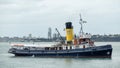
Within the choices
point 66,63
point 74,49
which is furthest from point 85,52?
point 66,63

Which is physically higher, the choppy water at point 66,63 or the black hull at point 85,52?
the black hull at point 85,52

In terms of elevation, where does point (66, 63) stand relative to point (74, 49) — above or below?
below

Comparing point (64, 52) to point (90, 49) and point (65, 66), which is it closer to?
point (90, 49)

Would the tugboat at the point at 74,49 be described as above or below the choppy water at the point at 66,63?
above

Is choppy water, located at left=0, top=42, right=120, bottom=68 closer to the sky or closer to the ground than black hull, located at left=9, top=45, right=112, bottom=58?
closer to the ground

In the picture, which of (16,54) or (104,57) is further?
(16,54)

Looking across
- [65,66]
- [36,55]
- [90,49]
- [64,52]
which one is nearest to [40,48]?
[36,55]

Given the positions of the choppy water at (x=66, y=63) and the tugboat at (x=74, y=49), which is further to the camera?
the tugboat at (x=74, y=49)

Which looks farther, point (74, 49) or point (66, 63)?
point (74, 49)

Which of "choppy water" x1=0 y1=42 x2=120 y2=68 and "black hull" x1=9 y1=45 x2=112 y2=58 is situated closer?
"choppy water" x1=0 y1=42 x2=120 y2=68

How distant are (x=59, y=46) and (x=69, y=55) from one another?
3624 mm

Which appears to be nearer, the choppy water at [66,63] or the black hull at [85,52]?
the choppy water at [66,63]

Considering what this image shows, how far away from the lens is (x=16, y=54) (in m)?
92.1

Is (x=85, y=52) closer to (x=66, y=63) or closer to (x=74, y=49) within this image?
(x=74, y=49)
